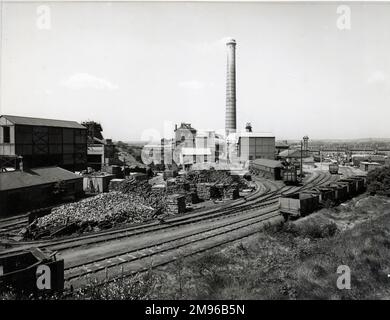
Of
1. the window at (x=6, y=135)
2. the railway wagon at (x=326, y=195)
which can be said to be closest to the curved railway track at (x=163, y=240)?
the railway wagon at (x=326, y=195)

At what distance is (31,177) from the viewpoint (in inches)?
883

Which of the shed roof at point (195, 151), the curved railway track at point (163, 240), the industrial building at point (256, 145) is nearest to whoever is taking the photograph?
the curved railway track at point (163, 240)

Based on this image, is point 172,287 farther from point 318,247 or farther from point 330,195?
point 330,195

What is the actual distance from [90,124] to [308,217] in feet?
144

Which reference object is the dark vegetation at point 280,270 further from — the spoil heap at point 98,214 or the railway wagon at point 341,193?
the spoil heap at point 98,214

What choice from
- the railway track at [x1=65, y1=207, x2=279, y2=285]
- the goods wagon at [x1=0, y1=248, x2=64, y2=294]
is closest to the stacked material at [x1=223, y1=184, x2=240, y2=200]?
the railway track at [x1=65, y1=207, x2=279, y2=285]

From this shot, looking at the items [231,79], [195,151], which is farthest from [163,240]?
[231,79]

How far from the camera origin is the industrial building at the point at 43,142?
2659cm

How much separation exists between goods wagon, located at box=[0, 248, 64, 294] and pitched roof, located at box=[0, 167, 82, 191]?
12.7 m

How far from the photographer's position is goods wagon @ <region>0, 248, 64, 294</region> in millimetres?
7793

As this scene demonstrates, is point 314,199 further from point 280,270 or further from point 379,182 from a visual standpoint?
point 379,182

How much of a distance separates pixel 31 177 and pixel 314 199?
2052 centimetres

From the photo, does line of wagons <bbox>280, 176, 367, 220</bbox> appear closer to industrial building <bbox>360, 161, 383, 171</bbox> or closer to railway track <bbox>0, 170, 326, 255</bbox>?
railway track <bbox>0, 170, 326, 255</bbox>

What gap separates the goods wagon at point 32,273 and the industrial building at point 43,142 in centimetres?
1936
